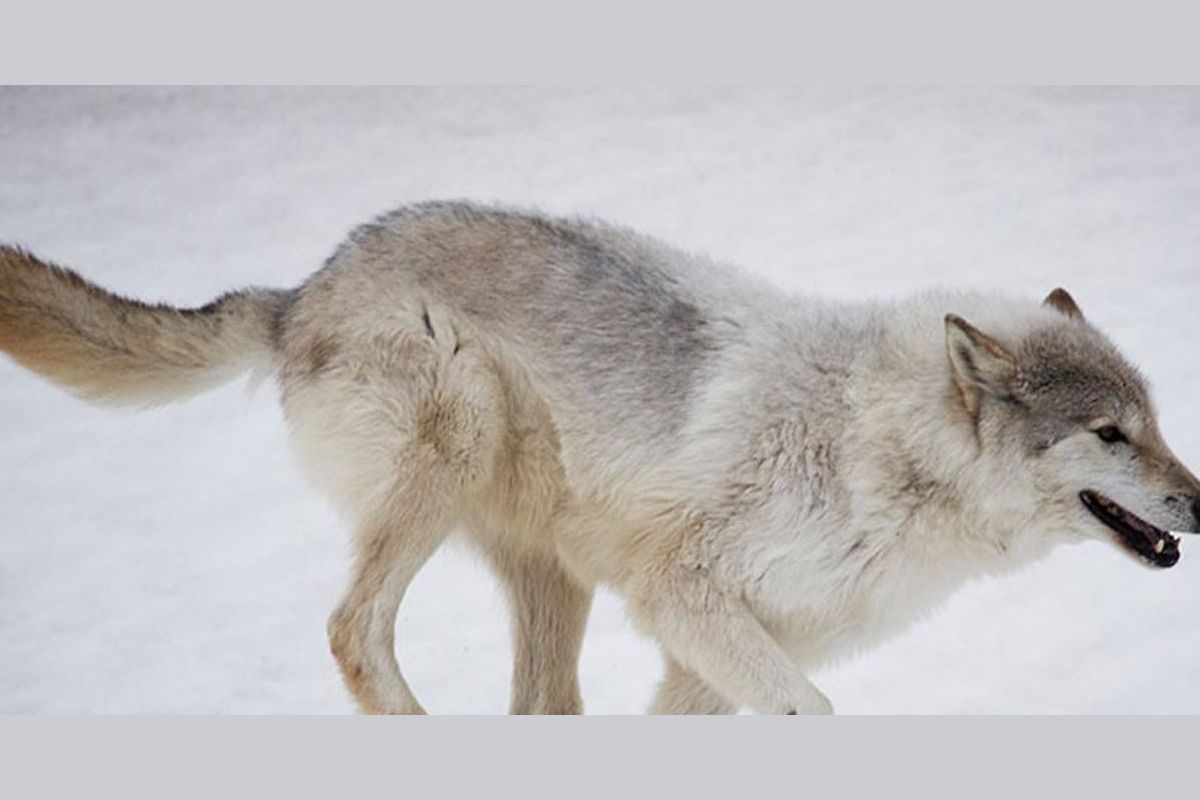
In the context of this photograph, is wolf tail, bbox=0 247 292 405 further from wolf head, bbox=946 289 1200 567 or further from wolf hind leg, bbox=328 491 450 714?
wolf head, bbox=946 289 1200 567

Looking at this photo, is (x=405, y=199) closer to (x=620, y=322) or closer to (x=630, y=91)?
(x=630, y=91)

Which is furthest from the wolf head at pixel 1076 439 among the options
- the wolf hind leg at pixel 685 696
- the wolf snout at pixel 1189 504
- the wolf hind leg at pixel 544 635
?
the wolf hind leg at pixel 544 635

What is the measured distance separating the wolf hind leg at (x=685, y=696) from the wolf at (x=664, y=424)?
0.01m

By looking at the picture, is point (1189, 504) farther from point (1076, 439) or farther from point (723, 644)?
point (723, 644)

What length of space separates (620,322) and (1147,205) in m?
7.06

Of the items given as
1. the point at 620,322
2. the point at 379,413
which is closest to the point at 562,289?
the point at 620,322

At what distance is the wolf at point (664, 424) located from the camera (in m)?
5.92

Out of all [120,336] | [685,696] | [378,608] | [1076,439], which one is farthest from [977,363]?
[120,336]

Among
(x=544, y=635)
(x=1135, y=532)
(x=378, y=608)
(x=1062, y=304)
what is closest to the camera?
(x=1135, y=532)

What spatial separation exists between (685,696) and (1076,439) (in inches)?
64.3

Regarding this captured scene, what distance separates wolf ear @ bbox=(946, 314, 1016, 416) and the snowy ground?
232 cm

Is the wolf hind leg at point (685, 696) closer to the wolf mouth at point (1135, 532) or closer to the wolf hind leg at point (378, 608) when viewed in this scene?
the wolf hind leg at point (378, 608)

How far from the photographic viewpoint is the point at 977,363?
591cm

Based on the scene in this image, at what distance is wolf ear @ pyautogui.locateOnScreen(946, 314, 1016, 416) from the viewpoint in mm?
5883
